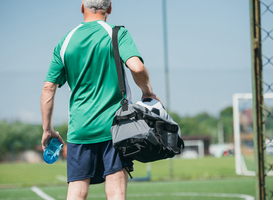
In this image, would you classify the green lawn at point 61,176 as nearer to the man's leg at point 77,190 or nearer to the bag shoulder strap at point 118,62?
the man's leg at point 77,190

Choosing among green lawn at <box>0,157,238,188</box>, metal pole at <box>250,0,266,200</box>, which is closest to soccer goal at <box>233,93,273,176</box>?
green lawn at <box>0,157,238,188</box>

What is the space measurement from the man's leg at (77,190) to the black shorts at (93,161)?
32 mm

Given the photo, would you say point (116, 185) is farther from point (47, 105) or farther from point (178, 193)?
point (178, 193)

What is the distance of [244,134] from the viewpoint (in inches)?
531

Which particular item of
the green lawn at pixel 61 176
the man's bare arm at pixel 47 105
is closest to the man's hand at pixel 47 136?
the man's bare arm at pixel 47 105

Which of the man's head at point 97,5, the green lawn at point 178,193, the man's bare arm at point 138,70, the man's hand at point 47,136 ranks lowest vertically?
the green lawn at point 178,193

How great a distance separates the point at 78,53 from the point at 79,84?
0.65ft

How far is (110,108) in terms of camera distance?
2.11 metres

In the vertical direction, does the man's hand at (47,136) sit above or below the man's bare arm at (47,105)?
below

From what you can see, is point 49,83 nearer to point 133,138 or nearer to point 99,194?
point 133,138

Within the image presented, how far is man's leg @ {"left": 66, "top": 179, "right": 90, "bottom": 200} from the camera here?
2105 mm

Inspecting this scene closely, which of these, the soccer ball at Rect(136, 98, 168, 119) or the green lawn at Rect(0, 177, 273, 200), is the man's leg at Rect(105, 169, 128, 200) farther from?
the green lawn at Rect(0, 177, 273, 200)

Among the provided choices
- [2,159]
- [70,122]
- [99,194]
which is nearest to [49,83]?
[70,122]

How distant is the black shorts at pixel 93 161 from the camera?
6.79ft
